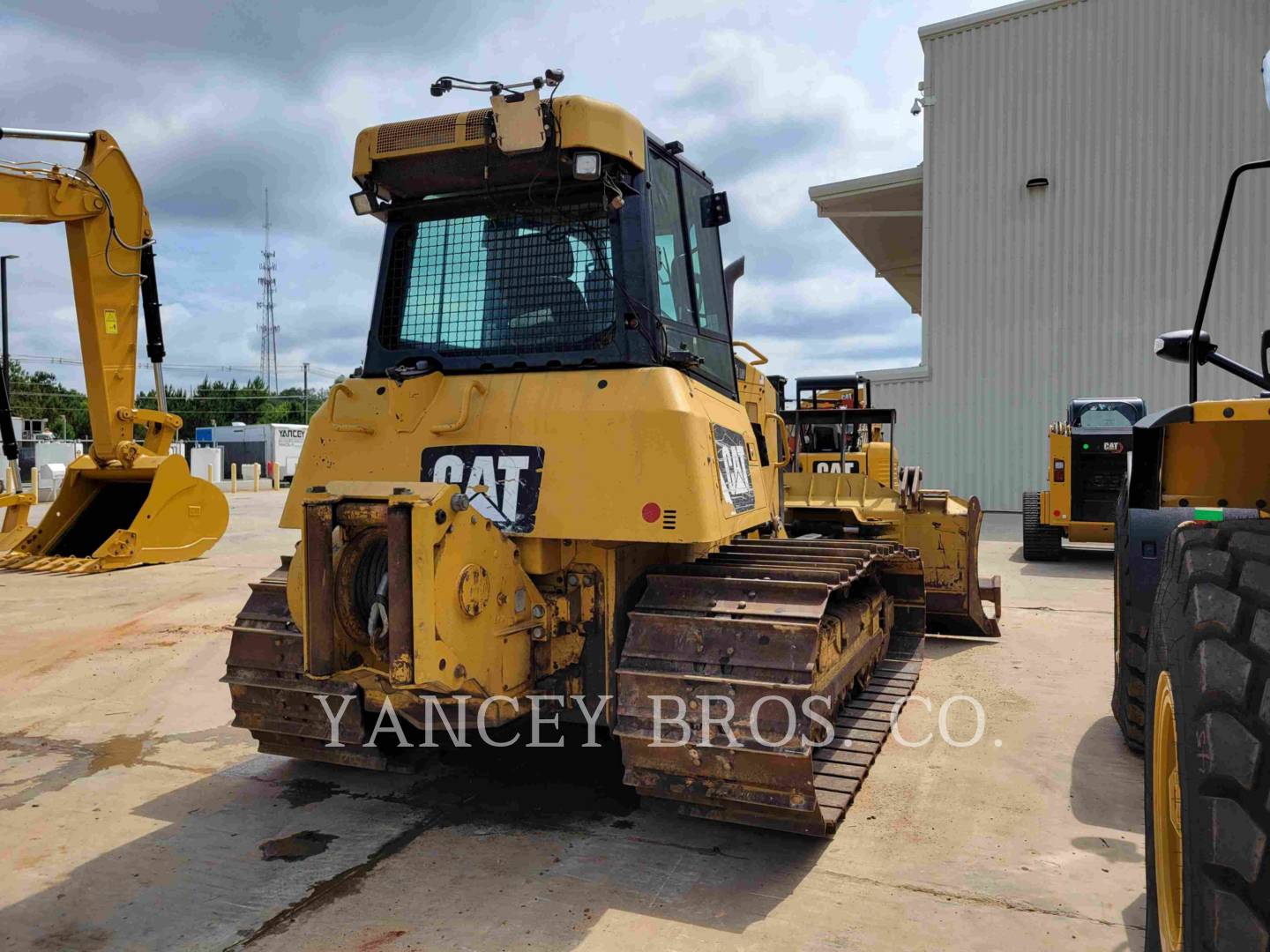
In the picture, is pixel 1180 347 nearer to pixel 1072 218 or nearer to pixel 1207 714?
pixel 1207 714

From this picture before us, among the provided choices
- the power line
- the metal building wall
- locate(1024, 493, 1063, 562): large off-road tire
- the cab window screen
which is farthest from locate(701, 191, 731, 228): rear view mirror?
the power line

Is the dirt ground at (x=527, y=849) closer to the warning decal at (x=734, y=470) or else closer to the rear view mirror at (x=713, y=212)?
the warning decal at (x=734, y=470)

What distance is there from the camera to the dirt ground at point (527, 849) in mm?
3119

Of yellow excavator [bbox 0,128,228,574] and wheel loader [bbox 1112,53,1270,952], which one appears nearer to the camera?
wheel loader [bbox 1112,53,1270,952]

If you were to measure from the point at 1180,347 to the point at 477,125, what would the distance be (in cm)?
287

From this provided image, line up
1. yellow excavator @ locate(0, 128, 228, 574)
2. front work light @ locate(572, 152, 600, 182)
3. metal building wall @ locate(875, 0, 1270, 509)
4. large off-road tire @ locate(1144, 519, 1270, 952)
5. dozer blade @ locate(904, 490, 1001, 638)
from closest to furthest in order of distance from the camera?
1. large off-road tire @ locate(1144, 519, 1270, 952)
2. front work light @ locate(572, 152, 600, 182)
3. dozer blade @ locate(904, 490, 1001, 638)
4. yellow excavator @ locate(0, 128, 228, 574)
5. metal building wall @ locate(875, 0, 1270, 509)

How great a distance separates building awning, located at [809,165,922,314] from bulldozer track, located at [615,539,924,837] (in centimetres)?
1867

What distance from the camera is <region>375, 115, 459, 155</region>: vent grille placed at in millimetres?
4129

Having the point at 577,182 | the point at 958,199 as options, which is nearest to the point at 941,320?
the point at 958,199

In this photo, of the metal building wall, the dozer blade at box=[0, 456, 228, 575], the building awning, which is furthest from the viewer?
the building awning

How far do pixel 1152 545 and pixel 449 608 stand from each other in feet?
11.1

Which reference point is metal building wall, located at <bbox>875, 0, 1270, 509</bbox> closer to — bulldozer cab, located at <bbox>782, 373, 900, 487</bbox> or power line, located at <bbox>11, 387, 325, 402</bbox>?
bulldozer cab, located at <bbox>782, 373, 900, 487</bbox>

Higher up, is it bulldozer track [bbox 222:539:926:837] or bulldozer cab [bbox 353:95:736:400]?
bulldozer cab [bbox 353:95:736:400]

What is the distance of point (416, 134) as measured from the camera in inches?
165
